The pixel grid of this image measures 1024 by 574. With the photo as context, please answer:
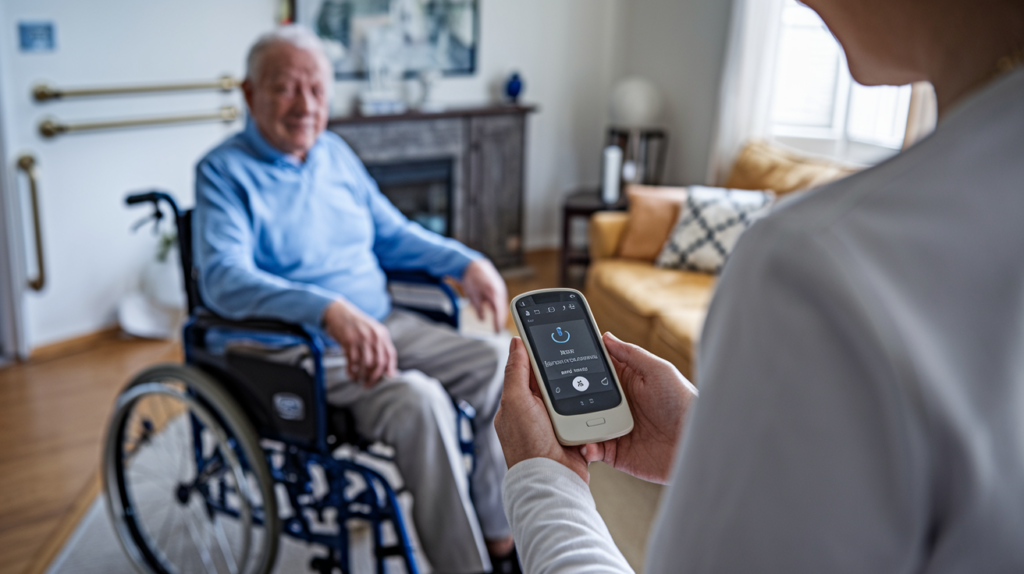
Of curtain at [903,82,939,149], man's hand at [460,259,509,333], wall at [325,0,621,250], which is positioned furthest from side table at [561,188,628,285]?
man's hand at [460,259,509,333]

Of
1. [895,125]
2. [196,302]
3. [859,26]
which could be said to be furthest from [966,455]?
[895,125]

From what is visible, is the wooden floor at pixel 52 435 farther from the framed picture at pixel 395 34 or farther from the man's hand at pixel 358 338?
the framed picture at pixel 395 34

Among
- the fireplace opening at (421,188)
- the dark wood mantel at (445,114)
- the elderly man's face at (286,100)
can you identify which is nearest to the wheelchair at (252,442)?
the elderly man's face at (286,100)

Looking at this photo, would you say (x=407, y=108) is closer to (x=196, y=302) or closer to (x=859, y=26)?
(x=196, y=302)

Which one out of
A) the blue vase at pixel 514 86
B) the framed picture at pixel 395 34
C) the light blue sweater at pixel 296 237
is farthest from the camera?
the blue vase at pixel 514 86

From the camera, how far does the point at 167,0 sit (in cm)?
298

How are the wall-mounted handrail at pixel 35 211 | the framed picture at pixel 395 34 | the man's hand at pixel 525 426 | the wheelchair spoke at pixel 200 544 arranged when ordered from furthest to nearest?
1. the framed picture at pixel 395 34
2. the wall-mounted handrail at pixel 35 211
3. the wheelchair spoke at pixel 200 544
4. the man's hand at pixel 525 426

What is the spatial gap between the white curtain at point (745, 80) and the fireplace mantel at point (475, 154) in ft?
3.21

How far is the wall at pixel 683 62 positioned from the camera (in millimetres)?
3794

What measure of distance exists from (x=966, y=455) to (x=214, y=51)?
10.9 feet

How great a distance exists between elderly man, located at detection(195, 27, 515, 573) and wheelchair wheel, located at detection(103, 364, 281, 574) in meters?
0.18

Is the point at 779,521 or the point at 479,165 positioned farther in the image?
the point at 479,165

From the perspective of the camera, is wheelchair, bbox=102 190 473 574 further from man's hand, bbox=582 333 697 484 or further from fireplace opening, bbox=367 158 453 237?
fireplace opening, bbox=367 158 453 237

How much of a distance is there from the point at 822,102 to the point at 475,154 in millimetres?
1564
